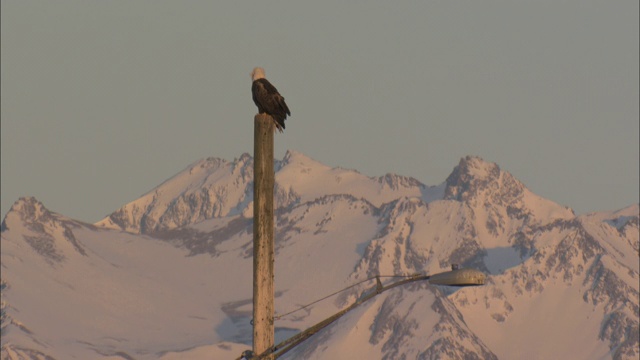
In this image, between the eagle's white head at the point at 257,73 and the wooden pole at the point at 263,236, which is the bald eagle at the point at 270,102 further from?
the wooden pole at the point at 263,236

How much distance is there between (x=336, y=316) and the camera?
43.6 meters

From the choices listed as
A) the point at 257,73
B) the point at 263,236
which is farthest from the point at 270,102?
the point at 263,236

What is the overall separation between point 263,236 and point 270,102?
16.0 feet

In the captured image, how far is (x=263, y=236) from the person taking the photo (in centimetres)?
4259

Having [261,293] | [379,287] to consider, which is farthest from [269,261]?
[379,287]

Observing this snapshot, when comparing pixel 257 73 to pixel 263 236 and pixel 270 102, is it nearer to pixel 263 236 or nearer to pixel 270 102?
pixel 270 102

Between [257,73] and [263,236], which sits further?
[257,73]

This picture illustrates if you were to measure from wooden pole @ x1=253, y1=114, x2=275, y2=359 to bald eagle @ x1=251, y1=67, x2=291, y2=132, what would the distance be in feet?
7.22

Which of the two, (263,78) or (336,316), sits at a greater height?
(263,78)

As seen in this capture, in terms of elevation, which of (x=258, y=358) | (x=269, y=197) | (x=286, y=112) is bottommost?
(x=258, y=358)

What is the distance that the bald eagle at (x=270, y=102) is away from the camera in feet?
152

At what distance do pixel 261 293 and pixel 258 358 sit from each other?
1.61 metres

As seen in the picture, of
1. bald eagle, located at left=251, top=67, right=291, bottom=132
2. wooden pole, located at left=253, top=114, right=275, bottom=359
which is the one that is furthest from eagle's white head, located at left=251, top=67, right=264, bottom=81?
wooden pole, located at left=253, top=114, right=275, bottom=359

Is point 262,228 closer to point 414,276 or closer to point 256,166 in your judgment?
point 256,166
